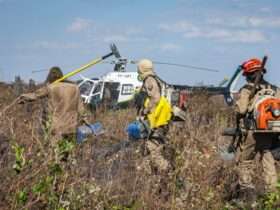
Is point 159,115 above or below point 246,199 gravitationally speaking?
above

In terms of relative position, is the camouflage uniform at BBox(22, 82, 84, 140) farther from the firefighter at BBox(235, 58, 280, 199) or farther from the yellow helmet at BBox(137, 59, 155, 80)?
the firefighter at BBox(235, 58, 280, 199)

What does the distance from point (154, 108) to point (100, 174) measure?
7.72ft

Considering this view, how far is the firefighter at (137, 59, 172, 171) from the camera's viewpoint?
876cm

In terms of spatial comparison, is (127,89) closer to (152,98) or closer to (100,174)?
(152,98)

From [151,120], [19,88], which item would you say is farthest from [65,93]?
[19,88]

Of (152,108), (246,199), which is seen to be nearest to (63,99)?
(152,108)

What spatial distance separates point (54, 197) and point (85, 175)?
26.6 inches

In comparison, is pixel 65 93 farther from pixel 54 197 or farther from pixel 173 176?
pixel 54 197

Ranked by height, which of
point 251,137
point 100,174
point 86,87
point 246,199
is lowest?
point 246,199

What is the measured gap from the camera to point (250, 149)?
816 centimetres

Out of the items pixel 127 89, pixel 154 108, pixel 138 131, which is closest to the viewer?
pixel 154 108

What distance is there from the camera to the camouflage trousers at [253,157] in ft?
26.0

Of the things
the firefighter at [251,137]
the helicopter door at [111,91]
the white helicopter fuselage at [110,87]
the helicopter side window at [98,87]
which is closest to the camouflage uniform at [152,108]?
the firefighter at [251,137]

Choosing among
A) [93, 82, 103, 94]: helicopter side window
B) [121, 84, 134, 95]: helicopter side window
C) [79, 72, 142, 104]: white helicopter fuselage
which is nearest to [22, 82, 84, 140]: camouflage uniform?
[79, 72, 142, 104]: white helicopter fuselage
